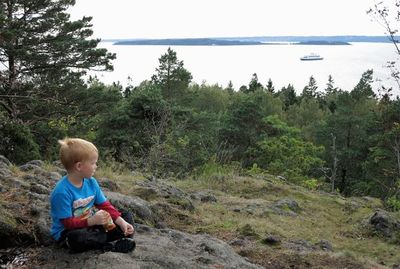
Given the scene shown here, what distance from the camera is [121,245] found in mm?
3652

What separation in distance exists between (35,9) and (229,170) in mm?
10437

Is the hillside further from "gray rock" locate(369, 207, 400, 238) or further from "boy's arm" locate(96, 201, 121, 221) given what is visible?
"boy's arm" locate(96, 201, 121, 221)

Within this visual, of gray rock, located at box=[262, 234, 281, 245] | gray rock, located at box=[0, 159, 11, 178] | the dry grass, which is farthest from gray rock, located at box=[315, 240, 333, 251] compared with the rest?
gray rock, located at box=[0, 159, 11, 178]

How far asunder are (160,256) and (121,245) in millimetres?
376

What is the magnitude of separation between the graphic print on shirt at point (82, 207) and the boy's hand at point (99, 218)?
0.14m

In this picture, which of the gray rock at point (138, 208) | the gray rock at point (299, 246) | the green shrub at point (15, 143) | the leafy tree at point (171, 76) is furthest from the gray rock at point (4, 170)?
the leafy tree at point (171, 76)

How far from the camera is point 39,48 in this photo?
18109 mm

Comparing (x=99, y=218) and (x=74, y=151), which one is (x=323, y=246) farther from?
(x=74, y=151)

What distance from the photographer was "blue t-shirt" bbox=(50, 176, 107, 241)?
3.38m

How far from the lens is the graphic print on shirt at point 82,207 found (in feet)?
11.4

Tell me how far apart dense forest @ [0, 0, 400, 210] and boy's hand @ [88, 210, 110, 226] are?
17.0ft

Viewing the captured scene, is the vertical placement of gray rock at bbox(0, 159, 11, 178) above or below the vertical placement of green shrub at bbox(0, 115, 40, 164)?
above

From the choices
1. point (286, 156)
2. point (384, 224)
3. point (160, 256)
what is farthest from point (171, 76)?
point (160, 256)

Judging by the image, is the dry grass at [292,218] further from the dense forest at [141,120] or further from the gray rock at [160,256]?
the dense forest at [141,120]
